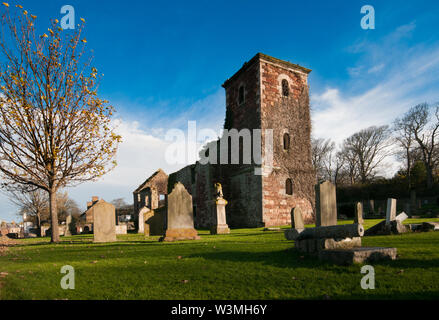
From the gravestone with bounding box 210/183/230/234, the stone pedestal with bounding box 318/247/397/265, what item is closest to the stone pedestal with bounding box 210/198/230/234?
the gravestone with bounding box 210/183/230/234

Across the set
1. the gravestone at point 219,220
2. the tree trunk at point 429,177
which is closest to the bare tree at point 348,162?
the tree trunk at point 429,177

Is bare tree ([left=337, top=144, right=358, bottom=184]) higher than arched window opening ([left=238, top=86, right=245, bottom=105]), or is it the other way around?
arched window opening ([left=238, top=86, right=245, bottom=105])

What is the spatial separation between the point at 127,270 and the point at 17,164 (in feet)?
29.9

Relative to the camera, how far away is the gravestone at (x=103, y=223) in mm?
10453

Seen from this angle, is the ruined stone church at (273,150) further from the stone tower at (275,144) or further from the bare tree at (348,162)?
the bare tree at (348,162)

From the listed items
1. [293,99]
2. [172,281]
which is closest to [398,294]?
[172,281]

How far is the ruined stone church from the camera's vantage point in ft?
57.1

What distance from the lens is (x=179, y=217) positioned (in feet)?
30.9

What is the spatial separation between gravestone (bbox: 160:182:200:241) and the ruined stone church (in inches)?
325

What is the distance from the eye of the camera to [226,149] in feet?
71.1

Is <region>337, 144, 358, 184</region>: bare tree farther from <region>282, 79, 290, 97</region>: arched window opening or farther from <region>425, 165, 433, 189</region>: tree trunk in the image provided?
<region>282, 79, 290, 97</region>: arched window opening

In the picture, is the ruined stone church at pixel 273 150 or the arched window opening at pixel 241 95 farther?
the arched window opening at pixel 241 95

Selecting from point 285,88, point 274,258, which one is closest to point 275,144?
point 285,88
